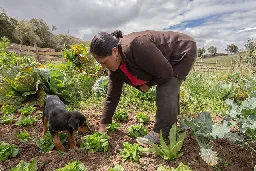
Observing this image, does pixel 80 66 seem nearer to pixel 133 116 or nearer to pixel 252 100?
pixel 133 116

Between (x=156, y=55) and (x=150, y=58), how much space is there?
0.07m

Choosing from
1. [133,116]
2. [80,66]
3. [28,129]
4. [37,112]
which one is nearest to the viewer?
[28,129]

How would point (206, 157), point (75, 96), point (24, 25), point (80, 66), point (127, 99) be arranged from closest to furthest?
point (206, 157) < point (127, 99) < point (75, 96) < point (80, 66) < point (24, 25)

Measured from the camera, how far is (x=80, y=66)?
6.28m

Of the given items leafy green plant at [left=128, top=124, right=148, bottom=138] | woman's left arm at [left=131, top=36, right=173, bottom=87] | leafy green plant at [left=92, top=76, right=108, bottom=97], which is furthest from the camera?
leafy green plant at [left=92, top=76, right=108, bottom=97]

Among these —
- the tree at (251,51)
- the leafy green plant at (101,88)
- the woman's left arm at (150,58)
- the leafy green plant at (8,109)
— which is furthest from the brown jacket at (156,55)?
the tree at (251,51)

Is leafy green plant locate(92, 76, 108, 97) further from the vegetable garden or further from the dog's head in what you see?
the dog's head

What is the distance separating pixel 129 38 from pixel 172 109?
86 cm

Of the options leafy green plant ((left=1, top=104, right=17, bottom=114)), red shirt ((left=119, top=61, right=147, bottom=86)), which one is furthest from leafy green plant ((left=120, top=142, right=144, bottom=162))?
leafy green plant ((left=1, top=104, right=17, bottom=114))

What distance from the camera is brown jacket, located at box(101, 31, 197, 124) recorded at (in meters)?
2.44

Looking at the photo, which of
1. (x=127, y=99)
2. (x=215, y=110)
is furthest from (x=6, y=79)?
(x=215, y=110)

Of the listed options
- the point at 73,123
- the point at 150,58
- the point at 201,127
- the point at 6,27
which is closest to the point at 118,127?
the point at 73,123

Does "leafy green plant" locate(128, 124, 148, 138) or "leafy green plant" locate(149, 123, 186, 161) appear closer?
"leafy green plant" locate(149, 123, 186, 161)

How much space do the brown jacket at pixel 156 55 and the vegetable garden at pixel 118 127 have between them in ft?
1.93
